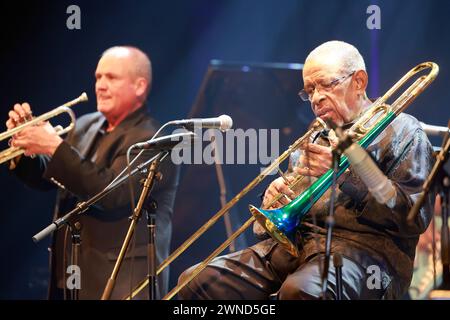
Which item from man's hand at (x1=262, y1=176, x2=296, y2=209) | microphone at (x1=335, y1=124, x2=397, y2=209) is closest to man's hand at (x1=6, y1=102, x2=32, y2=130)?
man's hand at (x1=262, y1=176, x2=296, y2=209)

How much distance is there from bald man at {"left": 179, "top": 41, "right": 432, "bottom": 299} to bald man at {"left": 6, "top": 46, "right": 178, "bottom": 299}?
1033 mm

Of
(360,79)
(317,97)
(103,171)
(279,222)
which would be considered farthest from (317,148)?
(103,171)

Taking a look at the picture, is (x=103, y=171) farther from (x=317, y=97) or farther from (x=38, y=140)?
(x=317, y=97)

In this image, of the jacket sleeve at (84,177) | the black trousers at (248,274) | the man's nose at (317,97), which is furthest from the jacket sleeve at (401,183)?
the jacket sleeve at (84,177)

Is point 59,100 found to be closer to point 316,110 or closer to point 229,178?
point 229,178

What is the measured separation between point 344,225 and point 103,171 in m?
1.80

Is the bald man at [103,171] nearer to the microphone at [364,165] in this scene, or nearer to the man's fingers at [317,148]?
the man's fingers at [317,148]

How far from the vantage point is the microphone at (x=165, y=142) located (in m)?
3.27

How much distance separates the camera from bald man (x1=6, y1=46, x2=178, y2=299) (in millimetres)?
4484

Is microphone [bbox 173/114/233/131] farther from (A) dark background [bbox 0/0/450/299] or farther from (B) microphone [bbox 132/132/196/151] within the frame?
(A) dark background [bbox 0/0/450/299]

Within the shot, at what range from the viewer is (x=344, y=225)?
3.39 m

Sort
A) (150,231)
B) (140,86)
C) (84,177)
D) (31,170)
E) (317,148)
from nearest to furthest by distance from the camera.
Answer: (317,148) → (150,231) → (84,177) → (31,170) → (140,86)

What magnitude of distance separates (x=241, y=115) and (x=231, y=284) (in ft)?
7.34

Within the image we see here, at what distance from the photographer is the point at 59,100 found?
5.92 metres
